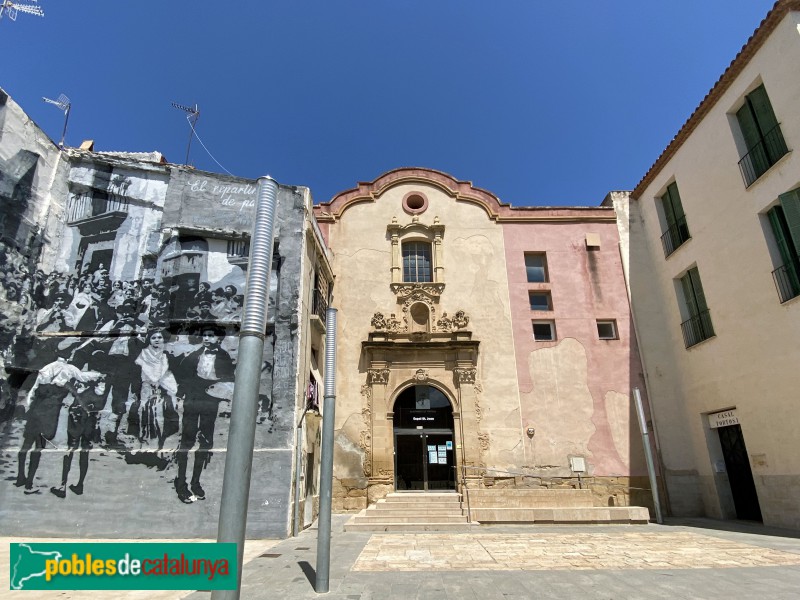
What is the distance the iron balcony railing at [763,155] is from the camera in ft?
45.6

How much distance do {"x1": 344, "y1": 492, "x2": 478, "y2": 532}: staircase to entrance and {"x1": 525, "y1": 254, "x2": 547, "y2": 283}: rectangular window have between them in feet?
32.5

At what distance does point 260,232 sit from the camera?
195 inches

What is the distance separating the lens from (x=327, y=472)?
769 cm

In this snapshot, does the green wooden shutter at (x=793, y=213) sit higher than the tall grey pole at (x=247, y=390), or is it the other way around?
the green wooden shutter at (x=793, y=213)

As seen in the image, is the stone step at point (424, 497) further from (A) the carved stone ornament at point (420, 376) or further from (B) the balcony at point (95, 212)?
(B) the balcony at point (95, 212)

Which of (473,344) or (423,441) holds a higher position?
(473,344)

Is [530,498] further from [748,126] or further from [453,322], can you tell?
[748,126]

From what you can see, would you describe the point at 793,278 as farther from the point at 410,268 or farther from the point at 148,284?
the point at 148,284

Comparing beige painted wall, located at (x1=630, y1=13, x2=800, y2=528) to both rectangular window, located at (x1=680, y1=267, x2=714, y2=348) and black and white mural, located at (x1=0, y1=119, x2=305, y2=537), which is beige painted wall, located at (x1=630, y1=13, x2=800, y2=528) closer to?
rectangular window, located at (x1=680, y1=267, x2=714, y2=348)

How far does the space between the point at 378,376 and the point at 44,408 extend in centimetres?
1077

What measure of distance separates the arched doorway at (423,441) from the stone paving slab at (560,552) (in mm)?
5518

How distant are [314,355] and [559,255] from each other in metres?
11.8

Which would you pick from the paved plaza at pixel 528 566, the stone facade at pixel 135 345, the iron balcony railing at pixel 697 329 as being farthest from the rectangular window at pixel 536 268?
the paved plaza at pixel 528 566

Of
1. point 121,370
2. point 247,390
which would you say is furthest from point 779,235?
point 121,370
